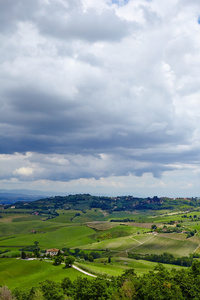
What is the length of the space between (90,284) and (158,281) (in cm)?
1948

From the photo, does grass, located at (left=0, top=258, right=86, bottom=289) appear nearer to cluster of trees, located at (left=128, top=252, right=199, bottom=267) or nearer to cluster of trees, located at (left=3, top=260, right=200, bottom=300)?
cluster of trees, located at (left=3, top=260, right=200, bottom=300)

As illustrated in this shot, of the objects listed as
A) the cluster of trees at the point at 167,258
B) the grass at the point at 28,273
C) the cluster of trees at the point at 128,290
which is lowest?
the cluster of trees at the point at 167,258

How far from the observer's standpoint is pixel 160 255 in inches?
7712

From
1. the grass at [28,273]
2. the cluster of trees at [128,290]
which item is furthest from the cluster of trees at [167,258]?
the cluster of trees at [128,290]

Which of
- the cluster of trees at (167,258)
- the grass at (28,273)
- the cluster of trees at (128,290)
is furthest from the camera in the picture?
the cluster of trees at (167,258)

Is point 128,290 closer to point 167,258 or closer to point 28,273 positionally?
point 28,273

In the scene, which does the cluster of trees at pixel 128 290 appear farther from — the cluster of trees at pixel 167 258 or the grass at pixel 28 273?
the cluster of trees at pixel 167 258

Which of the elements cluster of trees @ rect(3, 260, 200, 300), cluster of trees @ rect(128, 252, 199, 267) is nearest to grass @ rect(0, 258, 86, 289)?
cluster of trees @ rect(3, 260, 200, 300)

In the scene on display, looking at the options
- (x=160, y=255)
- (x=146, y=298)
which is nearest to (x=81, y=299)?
(x=146, y=298)

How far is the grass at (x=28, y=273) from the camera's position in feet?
355

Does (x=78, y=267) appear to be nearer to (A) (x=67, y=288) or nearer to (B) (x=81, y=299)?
(A) (x=67, y=288)

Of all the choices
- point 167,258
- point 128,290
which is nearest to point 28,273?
point 128,290

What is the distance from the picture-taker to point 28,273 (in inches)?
4877

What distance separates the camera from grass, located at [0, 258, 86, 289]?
108188 millimetres
